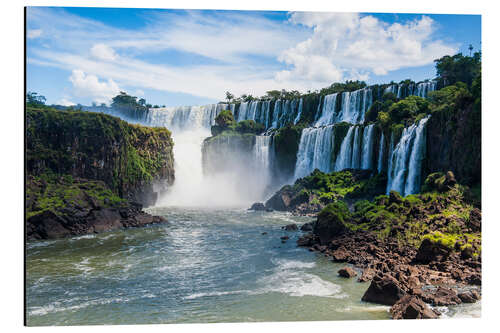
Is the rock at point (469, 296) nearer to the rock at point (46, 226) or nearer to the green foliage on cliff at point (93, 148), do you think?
the rock at point (46, 226)

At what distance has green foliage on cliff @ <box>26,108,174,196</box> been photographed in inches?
550

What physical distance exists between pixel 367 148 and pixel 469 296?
1281 centimetres

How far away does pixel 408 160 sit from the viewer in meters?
13.4

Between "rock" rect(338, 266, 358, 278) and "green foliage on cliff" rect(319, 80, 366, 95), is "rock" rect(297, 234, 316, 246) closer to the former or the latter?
"rock" rect(338, 266, 358, 278)

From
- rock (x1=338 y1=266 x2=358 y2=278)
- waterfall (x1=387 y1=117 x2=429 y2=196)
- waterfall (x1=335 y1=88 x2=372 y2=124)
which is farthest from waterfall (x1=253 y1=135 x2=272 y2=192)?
rock (x1=338 y1=266 x2=358 y2=278)

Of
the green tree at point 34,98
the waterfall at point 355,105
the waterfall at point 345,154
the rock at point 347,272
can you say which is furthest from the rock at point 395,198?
the waterfall at point 355,105

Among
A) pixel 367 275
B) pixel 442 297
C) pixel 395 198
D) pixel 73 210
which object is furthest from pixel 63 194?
pixel 442 297

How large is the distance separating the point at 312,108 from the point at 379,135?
451 inches

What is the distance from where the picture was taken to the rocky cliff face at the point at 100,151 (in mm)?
14008

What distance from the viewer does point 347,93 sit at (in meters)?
25.2

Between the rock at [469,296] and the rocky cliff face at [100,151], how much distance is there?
1130 centimetres
